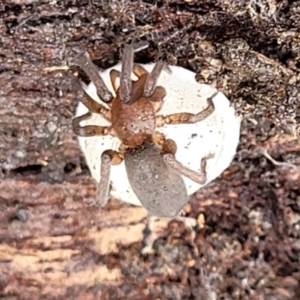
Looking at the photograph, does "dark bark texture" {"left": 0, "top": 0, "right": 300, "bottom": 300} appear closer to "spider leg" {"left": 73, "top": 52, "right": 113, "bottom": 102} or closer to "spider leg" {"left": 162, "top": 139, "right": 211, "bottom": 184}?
"spider leg" {"left": 73, "top": 52, "right": 113, "bottom": 102}

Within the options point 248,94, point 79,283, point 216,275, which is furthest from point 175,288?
point 248,94

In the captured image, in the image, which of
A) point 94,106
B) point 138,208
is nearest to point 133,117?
point 94,106

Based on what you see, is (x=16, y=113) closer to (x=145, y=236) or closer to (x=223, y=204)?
(x=145, y=236)

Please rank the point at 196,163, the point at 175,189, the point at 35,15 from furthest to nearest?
the point at 196,163
the point at 175,189
the point at 35,15

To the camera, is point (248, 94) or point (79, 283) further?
point (79, 283)

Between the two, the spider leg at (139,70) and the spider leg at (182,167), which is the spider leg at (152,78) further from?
the spider leg at (182,167)

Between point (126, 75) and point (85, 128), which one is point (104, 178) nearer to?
point (85, 128)

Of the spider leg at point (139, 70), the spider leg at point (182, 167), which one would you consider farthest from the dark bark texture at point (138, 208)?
the spider leg at point (182, 167)
